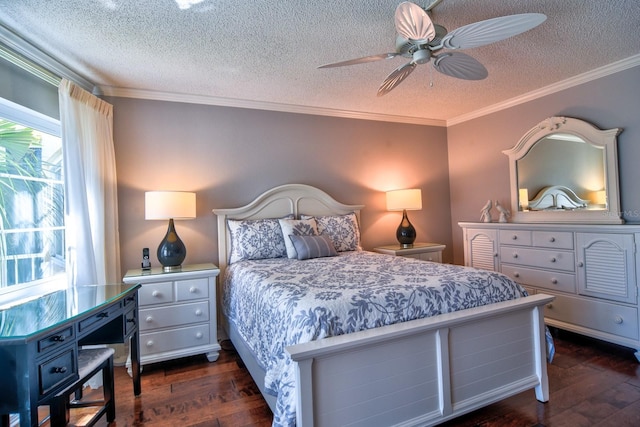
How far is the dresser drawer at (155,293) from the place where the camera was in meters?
2.55

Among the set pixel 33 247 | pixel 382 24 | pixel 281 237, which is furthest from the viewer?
pixel 281 237

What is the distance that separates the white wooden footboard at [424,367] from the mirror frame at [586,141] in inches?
63.3

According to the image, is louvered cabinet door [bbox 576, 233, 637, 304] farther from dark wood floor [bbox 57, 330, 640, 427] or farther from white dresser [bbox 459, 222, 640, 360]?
dark wood floor [bbox 57, 330, 640, 427]

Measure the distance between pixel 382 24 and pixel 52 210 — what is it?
8.84 feet

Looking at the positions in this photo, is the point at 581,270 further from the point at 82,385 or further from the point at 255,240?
the point at 82,385

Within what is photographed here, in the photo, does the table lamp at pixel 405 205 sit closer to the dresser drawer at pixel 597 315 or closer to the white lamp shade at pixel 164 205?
the dresser drawer at pixel 597 315

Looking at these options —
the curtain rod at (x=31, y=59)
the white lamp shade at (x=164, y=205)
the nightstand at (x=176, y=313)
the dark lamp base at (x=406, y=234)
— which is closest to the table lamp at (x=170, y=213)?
the white lamp shade at (x=164, y=205)

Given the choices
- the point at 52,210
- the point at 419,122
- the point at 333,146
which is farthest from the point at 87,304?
the point at 419,122

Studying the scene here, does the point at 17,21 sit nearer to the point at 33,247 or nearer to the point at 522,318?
the point at 33,247

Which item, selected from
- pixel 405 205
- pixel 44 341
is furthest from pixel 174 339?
pixel 405 205

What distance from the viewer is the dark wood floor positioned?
1.84m

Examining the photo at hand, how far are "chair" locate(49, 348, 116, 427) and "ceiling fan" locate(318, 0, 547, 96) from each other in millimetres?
2175

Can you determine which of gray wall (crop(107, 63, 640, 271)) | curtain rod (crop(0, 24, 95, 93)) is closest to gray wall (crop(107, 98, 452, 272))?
gray wall (crop(107, 63, 640, 271))

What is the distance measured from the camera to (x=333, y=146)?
387 centimetres
